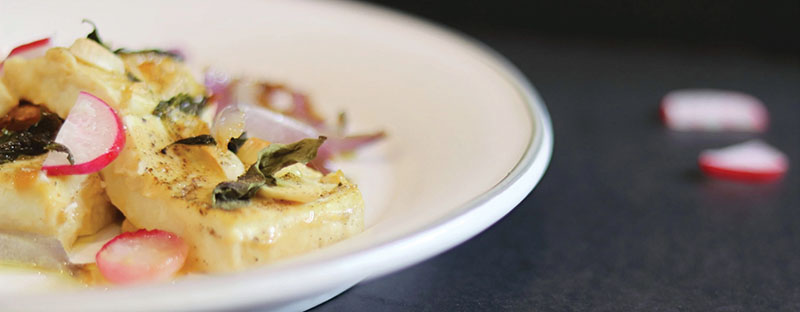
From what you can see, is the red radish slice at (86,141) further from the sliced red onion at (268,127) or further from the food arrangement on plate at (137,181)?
the sliced red onion at (268,127)

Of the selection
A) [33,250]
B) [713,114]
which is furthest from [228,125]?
[713,114]

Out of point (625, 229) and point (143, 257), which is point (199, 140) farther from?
point (625, 229)

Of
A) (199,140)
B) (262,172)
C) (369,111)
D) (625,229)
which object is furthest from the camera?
(369,111)

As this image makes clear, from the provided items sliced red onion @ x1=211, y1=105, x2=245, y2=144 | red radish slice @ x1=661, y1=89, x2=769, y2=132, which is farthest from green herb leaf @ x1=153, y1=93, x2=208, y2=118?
red radish slice @ x1=661, y1=89, x2=769, y2=132

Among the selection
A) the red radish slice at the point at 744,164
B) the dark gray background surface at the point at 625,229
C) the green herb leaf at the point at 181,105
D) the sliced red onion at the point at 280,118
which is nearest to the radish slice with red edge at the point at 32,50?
the green herb leaf at the point at 181,105

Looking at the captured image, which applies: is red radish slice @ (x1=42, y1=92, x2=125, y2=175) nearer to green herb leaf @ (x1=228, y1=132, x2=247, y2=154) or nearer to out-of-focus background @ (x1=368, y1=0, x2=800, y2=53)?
green herb leaf @ (x1=228, y1=132, x2=247, y2=154)

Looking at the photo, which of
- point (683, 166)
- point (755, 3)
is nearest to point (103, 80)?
point (683, 166)
